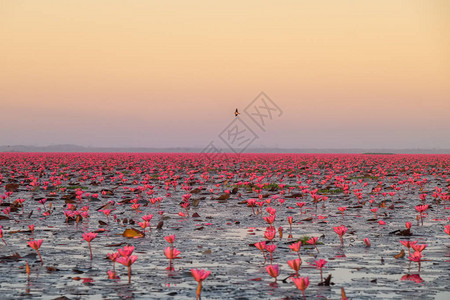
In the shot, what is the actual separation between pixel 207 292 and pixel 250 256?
6.52 feet

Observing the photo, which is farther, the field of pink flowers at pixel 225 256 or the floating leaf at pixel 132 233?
the floating leaf at pixel 132 233

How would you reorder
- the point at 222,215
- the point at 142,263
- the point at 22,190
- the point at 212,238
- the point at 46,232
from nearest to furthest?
1. the point at 142,263
2. the point at 212,238
3. the point at 46,232
4. the point at 222,215
5. the point at 22,190

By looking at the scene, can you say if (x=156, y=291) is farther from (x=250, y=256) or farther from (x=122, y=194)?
(x=122, y=194)

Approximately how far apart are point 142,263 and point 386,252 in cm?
354

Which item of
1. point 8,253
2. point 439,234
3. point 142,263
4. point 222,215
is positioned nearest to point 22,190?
point 222,215

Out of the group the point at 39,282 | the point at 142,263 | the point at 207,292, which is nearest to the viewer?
the point at 207,292

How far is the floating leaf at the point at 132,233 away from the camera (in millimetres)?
8641

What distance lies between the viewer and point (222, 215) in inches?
477

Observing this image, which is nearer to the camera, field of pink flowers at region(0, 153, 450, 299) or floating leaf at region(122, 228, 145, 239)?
field of pink flowers at region(0, 153, 450, 299)

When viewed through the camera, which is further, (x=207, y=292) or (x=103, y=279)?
(x=103, y=279)

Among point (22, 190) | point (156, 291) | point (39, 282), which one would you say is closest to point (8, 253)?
point (39, 282)

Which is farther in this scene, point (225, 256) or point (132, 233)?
point (132, 233)

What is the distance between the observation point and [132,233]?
8680 mm

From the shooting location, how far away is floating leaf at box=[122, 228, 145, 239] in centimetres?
864
